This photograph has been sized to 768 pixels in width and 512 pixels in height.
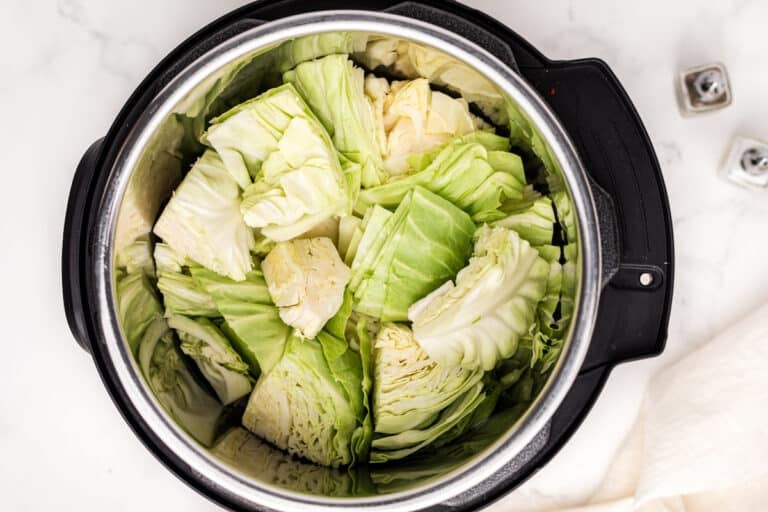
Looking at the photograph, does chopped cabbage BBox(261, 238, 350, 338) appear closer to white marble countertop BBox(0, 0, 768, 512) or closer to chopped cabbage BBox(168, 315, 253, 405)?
chopped cabbage BBox(168, 315, 253, 405)

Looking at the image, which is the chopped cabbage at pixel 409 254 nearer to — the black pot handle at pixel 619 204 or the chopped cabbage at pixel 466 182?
the chopped cabbage at pixel 466 182

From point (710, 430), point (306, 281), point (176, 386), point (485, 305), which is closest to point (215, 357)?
point (176, 386)

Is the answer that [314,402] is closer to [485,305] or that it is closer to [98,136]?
[485,305]

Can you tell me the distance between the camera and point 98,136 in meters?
1.38

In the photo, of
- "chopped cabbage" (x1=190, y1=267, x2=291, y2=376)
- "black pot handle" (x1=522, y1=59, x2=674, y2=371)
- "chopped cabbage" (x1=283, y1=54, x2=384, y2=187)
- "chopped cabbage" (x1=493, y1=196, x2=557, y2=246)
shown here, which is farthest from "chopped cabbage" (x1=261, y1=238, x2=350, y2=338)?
"black pot handle" (x1=522, y1=59, x2=674, y2=371)

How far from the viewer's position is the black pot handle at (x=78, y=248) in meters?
1.11

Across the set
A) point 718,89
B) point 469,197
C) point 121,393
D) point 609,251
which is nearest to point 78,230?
point 121,393

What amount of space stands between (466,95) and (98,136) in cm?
64

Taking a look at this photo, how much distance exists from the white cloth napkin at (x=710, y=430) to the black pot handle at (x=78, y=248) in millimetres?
876

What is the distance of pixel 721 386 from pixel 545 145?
0.60m

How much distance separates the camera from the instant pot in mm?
1050

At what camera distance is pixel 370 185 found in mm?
1258

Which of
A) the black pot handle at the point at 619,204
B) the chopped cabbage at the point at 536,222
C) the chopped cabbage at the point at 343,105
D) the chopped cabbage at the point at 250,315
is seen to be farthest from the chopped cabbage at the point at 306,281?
the black pot handle at the point at 619,204

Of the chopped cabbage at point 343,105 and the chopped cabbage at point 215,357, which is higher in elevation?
the chopped cabbage at point 343,105
